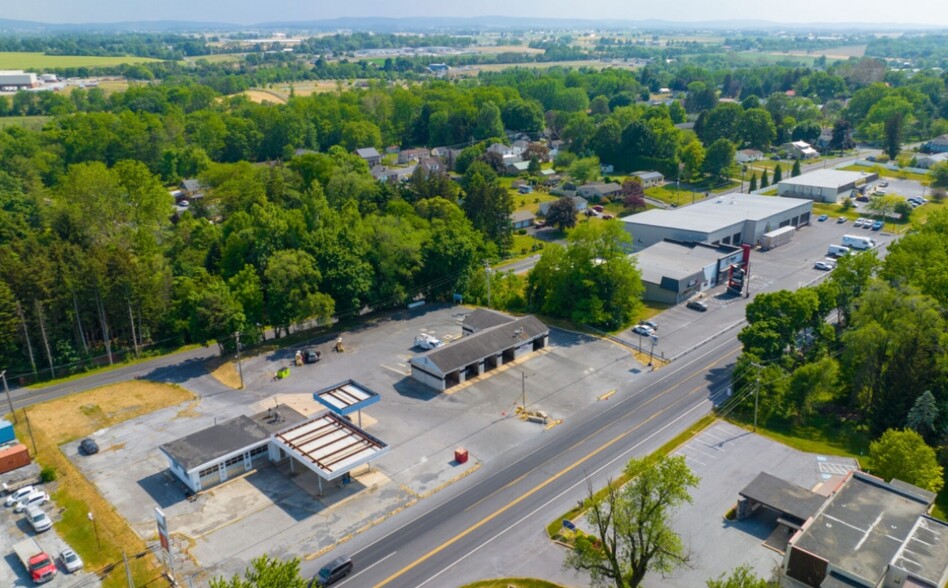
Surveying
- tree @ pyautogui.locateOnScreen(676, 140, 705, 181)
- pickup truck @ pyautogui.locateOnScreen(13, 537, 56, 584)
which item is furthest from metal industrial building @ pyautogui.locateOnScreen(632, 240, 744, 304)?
pickup truck @ pyautogui.locateOnScreen(13, 537, 56, 584)

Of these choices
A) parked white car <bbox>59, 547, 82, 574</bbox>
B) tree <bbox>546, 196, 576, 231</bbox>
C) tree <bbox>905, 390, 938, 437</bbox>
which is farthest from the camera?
tree <bbox>546, 196, 576, 231</bbox>

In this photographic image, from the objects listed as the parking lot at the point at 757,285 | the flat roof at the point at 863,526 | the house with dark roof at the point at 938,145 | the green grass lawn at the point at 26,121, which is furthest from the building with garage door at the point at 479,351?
the green grass lawn at the point at 26,121

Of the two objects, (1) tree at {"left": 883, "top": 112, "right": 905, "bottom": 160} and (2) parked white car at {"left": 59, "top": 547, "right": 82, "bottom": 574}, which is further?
(1) tree at {"left": 883, "top": 112, "right": 905, "bottom": 160}

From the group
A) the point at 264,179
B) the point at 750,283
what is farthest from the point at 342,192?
the point at 750,283

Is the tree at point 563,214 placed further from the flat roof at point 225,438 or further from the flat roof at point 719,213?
the flat roof at point 225,438

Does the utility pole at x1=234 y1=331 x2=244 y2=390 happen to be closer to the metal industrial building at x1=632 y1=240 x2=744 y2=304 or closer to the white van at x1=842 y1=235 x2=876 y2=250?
the metal industrial building at x1=632 y1=240 x2=744 y2=304

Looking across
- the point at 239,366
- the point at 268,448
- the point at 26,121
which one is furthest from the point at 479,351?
the point at 26,121

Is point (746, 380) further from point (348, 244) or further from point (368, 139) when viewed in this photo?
point (368, 139)
